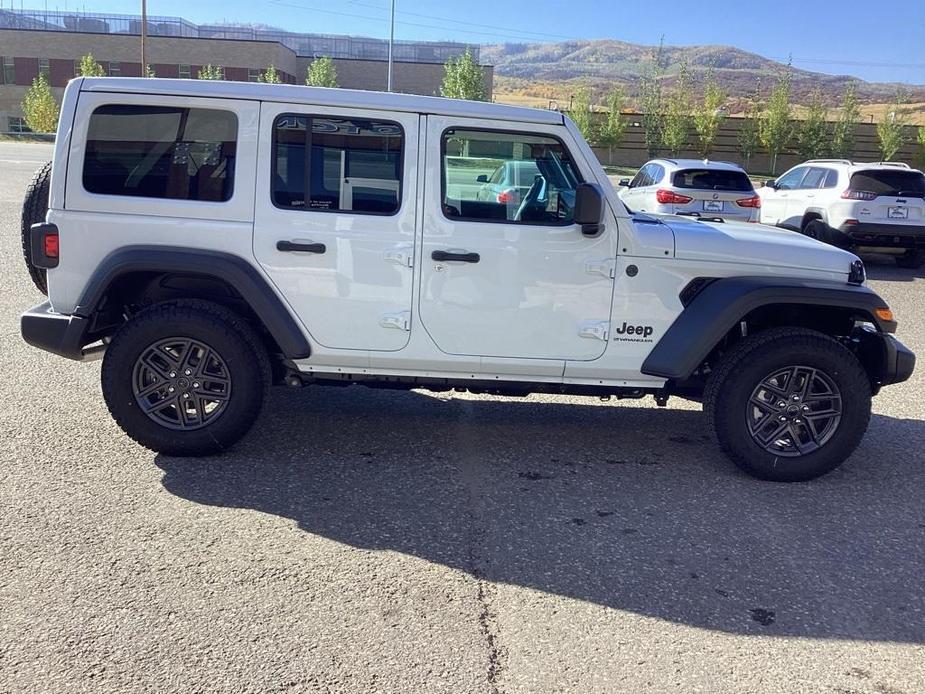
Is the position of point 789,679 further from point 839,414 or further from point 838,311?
point 838,311

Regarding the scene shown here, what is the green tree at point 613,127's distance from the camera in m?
43.1

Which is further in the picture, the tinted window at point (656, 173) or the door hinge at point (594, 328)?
the tinted window at point (656, 173)

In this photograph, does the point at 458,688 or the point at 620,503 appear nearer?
the point at 458,688

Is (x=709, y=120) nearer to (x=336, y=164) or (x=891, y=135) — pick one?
(x=891, y=135)

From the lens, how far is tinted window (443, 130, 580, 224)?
4777mm

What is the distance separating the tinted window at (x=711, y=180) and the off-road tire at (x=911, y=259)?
9.14 feet

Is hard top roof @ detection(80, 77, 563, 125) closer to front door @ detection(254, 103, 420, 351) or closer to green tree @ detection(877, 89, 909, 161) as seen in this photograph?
front door @ detection(254, 103, 420, 351)

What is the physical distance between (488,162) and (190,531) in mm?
2531

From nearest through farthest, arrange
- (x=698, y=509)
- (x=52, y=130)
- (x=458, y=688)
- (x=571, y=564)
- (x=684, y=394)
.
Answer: (x=458, y=688), (x=571, y=564), (x=698, y=509), (x=684, y=394), (x=52, y=130)

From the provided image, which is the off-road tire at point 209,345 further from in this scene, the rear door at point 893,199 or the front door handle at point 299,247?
the rear door at point 893,199

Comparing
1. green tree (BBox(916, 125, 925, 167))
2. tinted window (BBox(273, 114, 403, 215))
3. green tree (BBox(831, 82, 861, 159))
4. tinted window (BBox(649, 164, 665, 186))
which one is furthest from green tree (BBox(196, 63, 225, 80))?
tinted window (BBox(273, 114, 403, 215))

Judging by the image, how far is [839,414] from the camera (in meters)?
4.90

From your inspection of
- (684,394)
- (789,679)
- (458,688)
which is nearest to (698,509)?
(684,394)

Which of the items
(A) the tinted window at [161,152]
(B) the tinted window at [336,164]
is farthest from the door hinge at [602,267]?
(A) the tinted window at [161,152]
